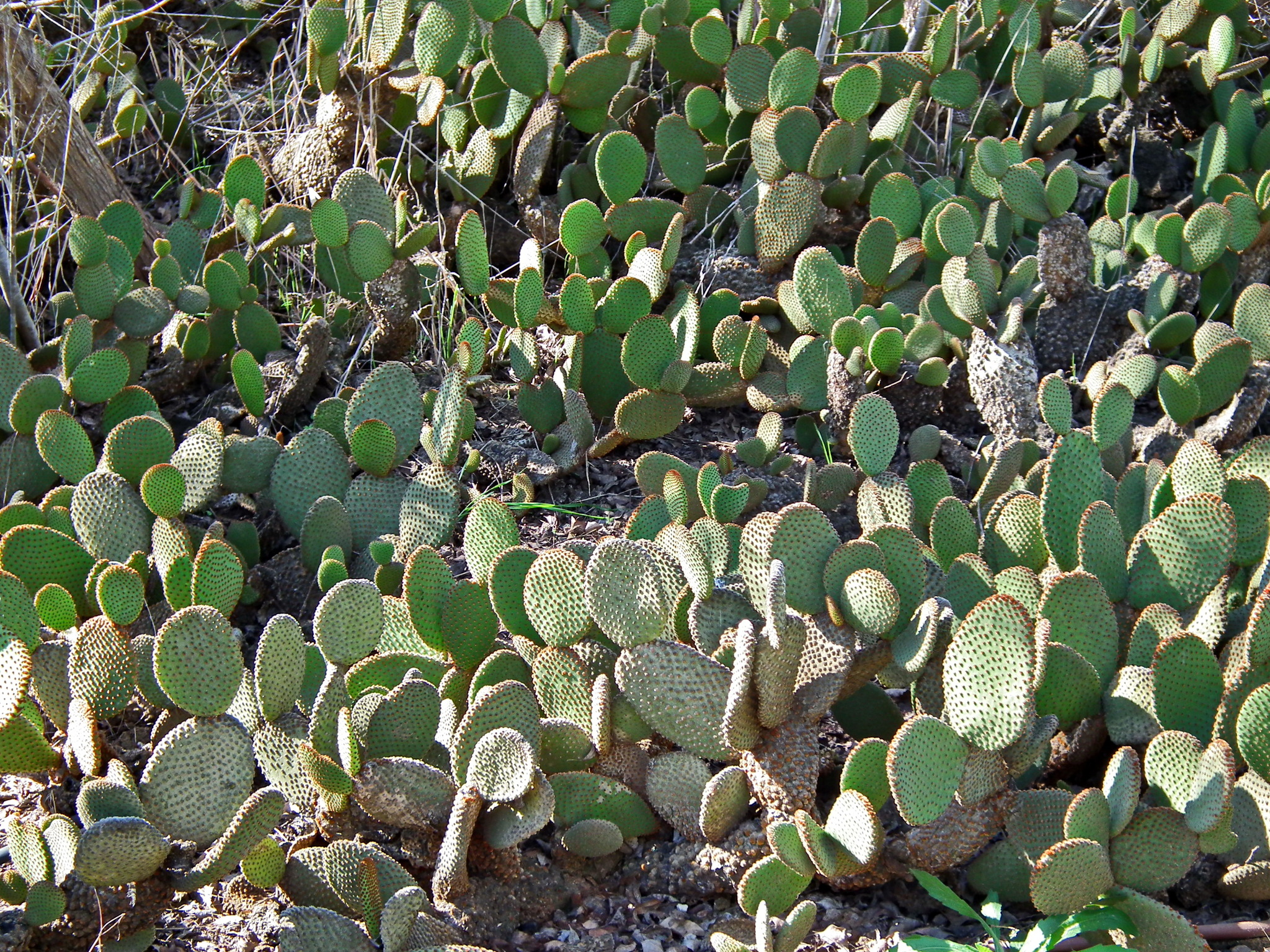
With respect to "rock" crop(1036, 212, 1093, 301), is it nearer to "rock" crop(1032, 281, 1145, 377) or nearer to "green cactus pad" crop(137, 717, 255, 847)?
"rock" crop(1032, 281, 1145, 377)

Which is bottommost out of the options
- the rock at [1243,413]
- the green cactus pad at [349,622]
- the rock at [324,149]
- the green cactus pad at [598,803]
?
the green cactus pad at [598,803]

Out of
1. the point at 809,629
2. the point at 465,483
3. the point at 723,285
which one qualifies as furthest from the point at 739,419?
the point at 809,629

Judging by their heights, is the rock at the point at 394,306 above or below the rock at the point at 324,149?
below

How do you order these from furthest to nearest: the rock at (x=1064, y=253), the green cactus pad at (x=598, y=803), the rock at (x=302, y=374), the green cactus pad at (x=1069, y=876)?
the rock at (x=1064, y=253), the rock at (x=302, y=374), the green cactus pad at (x=598, y=803), the green cactus pad at (x=1069, y=876)

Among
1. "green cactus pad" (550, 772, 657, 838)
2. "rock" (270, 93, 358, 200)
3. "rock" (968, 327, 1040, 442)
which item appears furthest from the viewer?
"rock" (270, 93, 358, 200)

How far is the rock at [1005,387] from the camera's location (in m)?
2.83

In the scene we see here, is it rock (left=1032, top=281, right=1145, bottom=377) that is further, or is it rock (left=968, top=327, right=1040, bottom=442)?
rock (left=1032, top=281, right=1145, bottom=377)

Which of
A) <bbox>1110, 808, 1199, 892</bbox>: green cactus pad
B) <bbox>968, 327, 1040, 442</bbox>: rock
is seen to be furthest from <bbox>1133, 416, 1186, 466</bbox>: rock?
<bbox>1110, 808, 1199, 892</bbox>: green cactus pad

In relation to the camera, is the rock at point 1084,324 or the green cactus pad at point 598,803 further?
the rock at point 1084,324

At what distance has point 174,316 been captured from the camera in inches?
125

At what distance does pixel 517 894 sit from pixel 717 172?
2492 mm

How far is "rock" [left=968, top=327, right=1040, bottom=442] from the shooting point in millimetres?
2828

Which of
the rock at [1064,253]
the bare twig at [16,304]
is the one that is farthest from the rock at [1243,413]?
the bare twig at [16,304]

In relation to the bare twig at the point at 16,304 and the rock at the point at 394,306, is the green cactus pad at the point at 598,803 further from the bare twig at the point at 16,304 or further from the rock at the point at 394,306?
the bare twig at the point at 16,304
